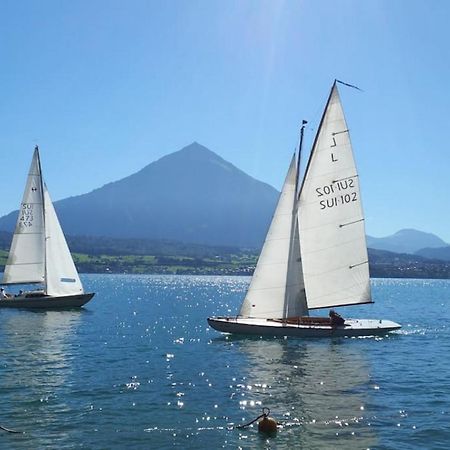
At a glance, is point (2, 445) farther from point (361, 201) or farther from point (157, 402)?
point (361, 201)

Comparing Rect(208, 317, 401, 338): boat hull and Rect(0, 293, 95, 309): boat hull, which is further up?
Rect(0, 293, 95, 309): boat hull

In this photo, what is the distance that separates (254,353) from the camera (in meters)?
48.4

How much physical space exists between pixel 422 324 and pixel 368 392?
52.1m

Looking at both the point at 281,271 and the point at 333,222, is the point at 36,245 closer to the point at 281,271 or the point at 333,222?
the point at 281,271

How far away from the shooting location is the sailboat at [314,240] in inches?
2169

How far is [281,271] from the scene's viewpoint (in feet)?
182

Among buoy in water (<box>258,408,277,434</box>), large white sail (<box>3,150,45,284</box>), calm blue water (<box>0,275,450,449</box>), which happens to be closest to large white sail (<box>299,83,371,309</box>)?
calm blue water (<box>0,275,450,449</box>)

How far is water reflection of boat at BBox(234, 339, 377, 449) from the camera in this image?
86.5ft

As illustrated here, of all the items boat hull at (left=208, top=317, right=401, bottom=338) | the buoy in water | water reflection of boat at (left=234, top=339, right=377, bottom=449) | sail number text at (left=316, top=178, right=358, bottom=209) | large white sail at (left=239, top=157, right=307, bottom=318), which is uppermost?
sail number text at (left=316, top=178, right=358, bottom=209)

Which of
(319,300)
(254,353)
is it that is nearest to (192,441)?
(254,353)

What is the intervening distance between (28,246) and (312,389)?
58939mm

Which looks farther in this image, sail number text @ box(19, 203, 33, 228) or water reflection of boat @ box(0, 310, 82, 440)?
sail number text @ box(19, 203, 33, 228)

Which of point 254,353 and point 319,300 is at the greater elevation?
point 319,300

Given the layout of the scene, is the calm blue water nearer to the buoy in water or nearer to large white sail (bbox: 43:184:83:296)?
the buoy in water
